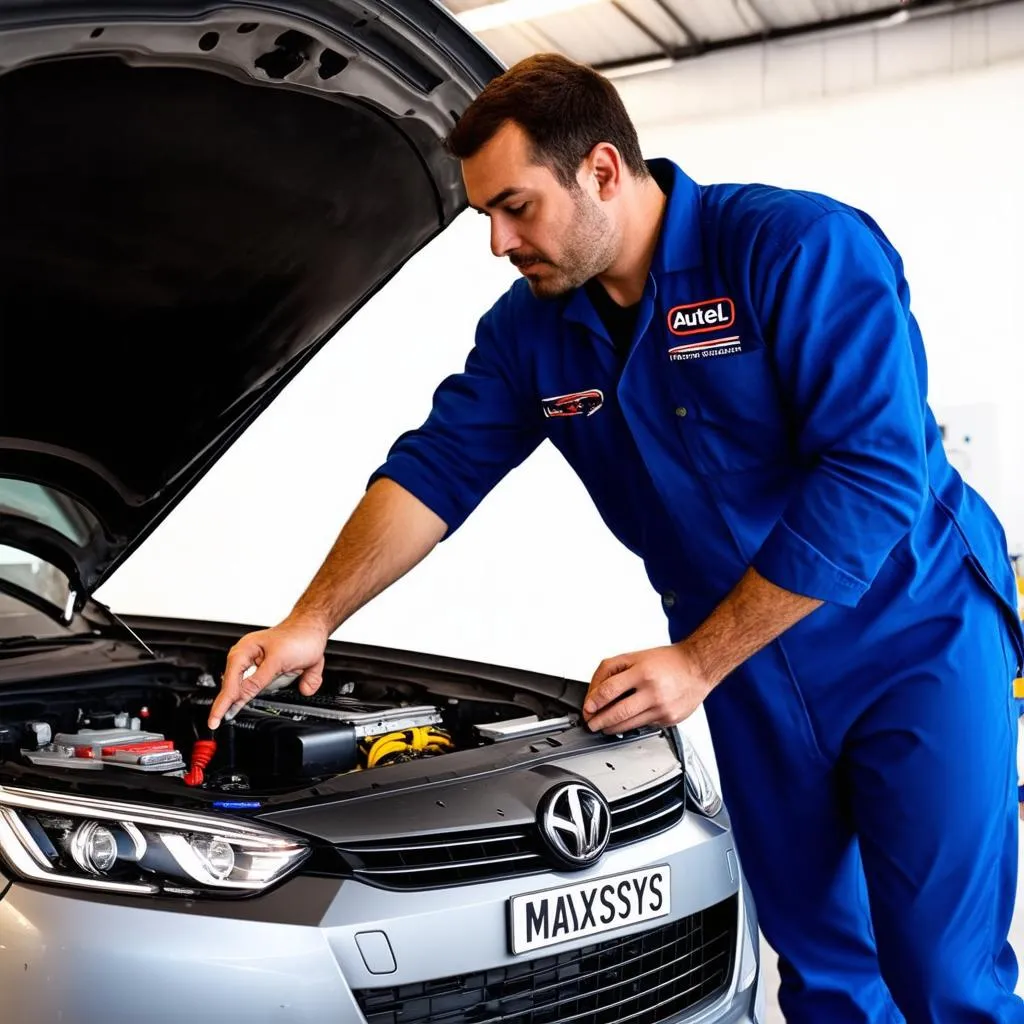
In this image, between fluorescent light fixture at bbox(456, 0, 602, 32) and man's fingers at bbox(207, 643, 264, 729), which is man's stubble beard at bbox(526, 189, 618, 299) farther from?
fluorescent light fixture at bbox(456, 0, 602, 32)

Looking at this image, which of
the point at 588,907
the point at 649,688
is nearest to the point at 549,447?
the point at 649,688

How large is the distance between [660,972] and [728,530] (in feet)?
1.86

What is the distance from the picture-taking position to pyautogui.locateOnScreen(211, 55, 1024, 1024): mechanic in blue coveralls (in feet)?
4.84

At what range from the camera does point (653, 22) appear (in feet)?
19.1

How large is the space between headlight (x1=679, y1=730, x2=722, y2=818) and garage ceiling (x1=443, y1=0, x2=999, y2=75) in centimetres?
415

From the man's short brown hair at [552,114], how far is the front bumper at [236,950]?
34.3 inches

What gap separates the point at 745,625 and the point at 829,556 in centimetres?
13

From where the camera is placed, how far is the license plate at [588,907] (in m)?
1.36

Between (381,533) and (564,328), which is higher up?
(564,328)

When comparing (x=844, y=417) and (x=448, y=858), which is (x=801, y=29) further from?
(x=448, y=858)

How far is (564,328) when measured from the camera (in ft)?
5.92

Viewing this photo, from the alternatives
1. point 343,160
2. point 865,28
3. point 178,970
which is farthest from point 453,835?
point 865,28

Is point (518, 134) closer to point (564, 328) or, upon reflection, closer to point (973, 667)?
point (564, 328)

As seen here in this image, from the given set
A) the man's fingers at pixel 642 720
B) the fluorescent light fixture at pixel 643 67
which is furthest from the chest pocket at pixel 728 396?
the fluorescent light fixture at pixel 643 67
